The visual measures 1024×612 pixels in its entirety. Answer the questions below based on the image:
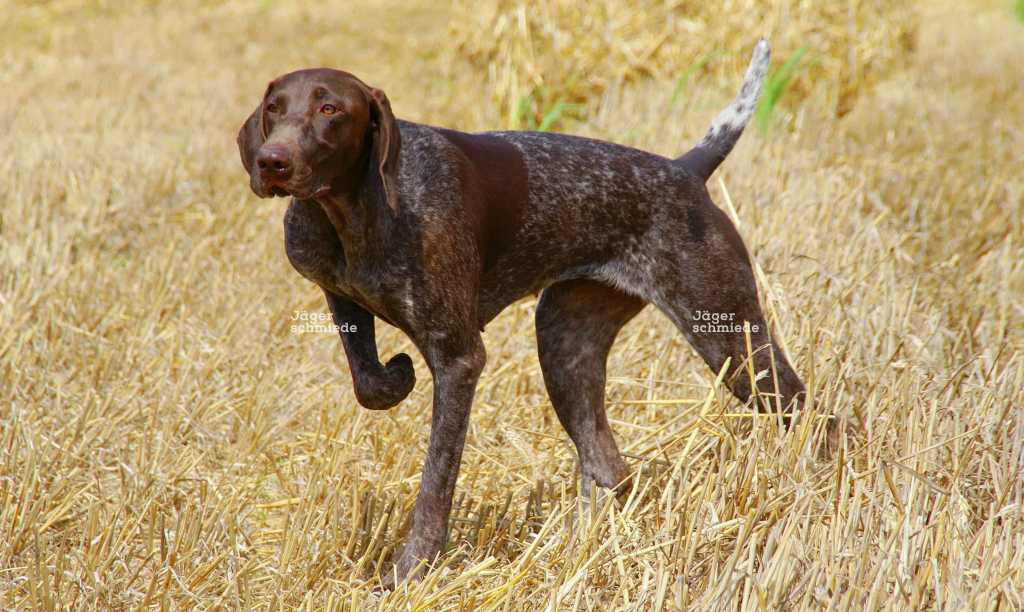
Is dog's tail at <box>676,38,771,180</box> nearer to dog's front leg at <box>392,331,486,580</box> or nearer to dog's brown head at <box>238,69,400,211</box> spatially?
dog's front leg at <box>392,331,486,580</box>

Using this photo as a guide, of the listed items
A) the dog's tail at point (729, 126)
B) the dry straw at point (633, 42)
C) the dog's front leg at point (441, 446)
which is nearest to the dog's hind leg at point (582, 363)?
the dog's tail at point (729, 126)

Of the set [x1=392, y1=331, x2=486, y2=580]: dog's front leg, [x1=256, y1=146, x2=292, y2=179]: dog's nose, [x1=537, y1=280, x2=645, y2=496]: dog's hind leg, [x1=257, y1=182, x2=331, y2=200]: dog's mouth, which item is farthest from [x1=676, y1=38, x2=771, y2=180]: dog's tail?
[x1=256, y1=146, x2=292, y2=179]: dog's nose

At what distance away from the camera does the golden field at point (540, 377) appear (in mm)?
3197

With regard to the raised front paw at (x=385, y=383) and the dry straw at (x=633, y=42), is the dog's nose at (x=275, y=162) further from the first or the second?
the dry straw at (x=633, y=42)

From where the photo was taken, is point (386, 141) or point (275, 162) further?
point (386, 141)

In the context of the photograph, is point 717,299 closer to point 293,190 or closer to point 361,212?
point 361,212

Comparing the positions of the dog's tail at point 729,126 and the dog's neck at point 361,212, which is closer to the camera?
the dog's neck at point 361,212

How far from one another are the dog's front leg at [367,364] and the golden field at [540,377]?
387 millimetres

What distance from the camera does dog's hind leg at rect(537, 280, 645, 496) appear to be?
3.99 metres

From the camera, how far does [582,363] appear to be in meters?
4.01

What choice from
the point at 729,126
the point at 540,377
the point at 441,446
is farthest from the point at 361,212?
the point at 540,377

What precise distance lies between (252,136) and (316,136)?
0.24 meters

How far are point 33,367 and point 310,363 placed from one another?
1103 millimetres

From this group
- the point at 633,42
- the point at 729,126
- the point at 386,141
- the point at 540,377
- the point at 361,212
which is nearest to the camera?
the point at 386,141
